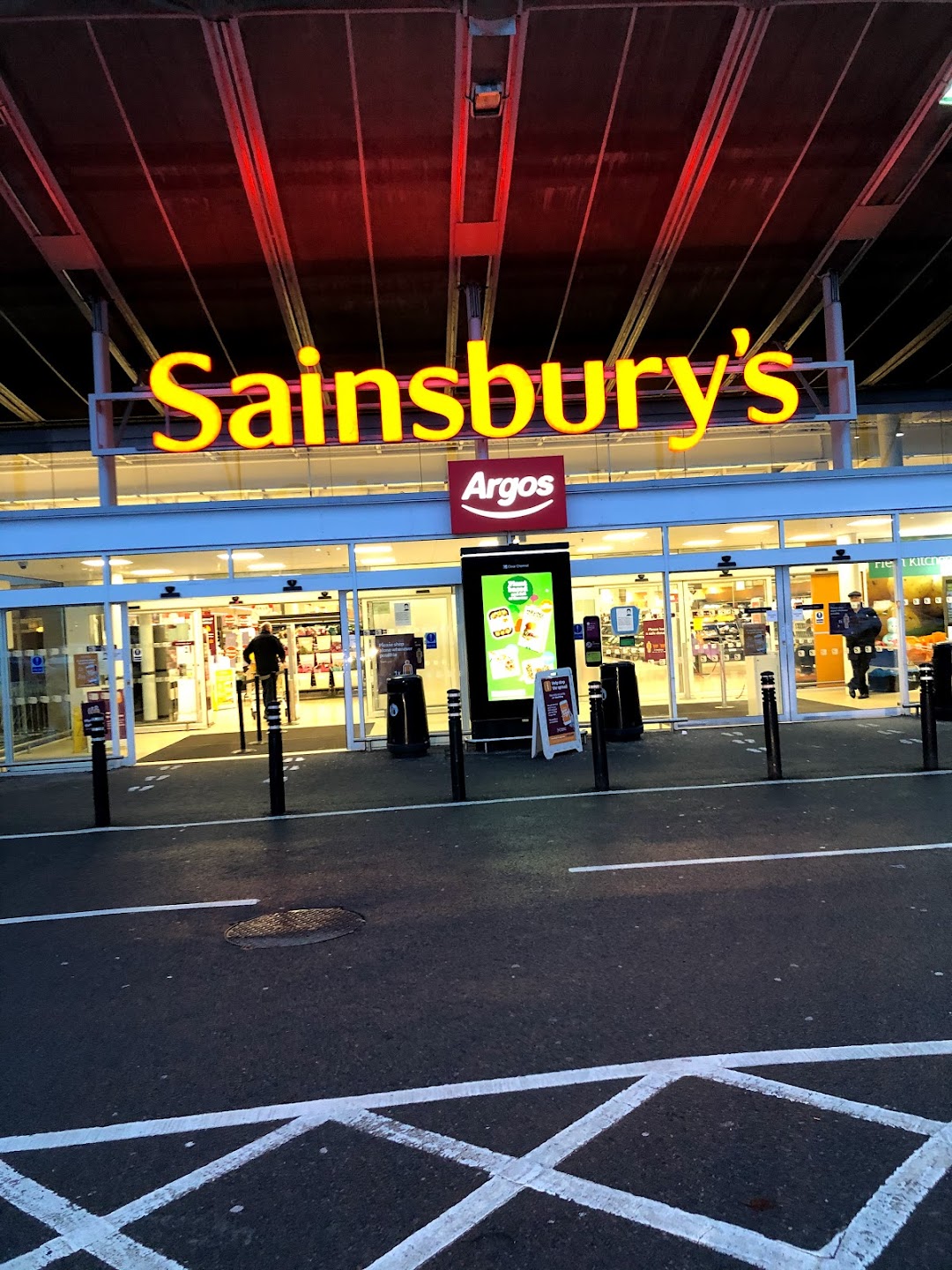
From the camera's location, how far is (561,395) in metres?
14.5

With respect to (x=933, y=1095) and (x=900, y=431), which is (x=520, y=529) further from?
(x=933, y=1095)

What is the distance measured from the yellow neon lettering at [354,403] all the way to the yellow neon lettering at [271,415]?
79 centimetres

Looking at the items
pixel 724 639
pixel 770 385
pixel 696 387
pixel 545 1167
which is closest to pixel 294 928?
pixel 545 1167

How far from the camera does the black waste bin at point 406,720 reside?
1346 cm

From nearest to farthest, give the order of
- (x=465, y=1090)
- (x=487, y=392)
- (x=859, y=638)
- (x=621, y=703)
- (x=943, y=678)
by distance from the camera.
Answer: (x=465, y=1090) < (x=943, y=678) < (x=621, y=703) < (x=487, y=392) < (x=859, y=638)

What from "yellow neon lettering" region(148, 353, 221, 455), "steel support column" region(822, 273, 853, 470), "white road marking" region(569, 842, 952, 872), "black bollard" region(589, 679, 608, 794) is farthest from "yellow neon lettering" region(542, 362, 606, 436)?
"white road marking" region(569, 842, 952, 872)

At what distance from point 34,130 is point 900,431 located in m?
15.0

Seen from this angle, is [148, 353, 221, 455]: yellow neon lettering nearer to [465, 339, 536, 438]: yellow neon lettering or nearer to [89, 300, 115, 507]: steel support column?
[89, 300, 115, 507]: steel support column

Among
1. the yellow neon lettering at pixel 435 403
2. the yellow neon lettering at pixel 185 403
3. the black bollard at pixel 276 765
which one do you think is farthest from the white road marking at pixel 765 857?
the yellow neon lettering at pixel 185 403

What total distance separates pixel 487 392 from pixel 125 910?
33.4 ft

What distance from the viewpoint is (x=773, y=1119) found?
3.35m

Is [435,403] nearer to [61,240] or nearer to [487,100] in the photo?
[487,100]

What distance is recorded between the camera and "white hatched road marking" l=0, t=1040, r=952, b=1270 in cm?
272

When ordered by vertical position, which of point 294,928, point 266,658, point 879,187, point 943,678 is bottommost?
point 294,928
